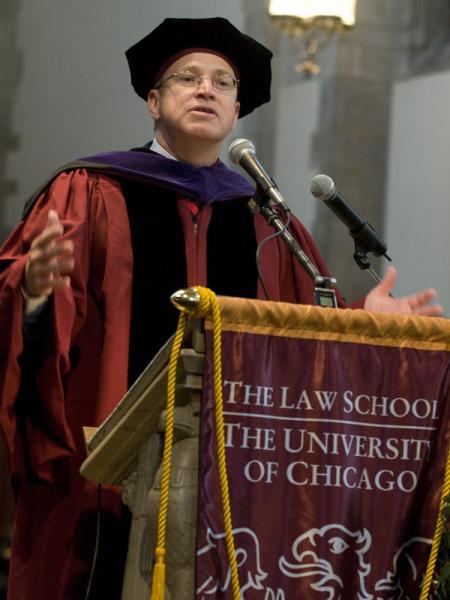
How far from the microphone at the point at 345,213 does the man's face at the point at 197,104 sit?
27.9 inches

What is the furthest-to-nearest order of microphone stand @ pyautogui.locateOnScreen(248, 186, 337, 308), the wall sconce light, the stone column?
the stone column < the wall sconce light < microphone stand @ pyautogui.locateOnScreen(248, 186, 337, 308)

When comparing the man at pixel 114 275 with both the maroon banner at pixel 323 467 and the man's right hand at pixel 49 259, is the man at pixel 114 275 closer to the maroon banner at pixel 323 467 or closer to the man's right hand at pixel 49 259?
the man's right hand at pixel 49 259

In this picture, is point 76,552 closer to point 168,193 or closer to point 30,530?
point 30,530

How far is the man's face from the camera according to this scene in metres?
3.91

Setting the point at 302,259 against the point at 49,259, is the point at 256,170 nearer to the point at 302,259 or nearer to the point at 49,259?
the point at 302,259

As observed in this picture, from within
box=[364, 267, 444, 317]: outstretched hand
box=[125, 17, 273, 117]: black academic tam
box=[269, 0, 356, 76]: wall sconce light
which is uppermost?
box=[269, 0, 356, 76]: wall sconce light

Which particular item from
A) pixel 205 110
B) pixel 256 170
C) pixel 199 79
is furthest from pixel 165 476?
pixel 199 79

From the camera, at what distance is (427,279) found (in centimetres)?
930

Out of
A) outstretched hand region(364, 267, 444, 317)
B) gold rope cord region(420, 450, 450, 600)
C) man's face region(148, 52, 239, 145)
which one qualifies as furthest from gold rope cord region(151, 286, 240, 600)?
man's face region(148, 52, 239, 145)

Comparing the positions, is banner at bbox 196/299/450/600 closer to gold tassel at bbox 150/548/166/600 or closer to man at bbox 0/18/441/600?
gold tassel at bbox 150/548/166/600

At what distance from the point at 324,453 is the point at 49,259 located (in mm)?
761

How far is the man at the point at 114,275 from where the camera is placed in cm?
323

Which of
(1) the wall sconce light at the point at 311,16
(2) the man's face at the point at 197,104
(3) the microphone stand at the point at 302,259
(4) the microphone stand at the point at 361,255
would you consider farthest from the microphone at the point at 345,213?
(1) the wall sconce light at the point at 311,16

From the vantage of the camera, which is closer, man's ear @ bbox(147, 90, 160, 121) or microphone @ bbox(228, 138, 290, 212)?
microphone @ bbox(228, 138, 290, 212)
